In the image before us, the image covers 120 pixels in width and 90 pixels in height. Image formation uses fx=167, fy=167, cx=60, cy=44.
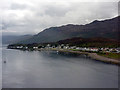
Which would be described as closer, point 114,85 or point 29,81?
point 114,85

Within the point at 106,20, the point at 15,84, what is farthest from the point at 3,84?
the point at 106,20

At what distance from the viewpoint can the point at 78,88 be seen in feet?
56.1

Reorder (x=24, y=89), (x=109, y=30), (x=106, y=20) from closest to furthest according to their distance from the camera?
(x=24, y=89) → (x=109, y=30) → (x=106, y=20)

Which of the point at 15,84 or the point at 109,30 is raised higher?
the point at 109,30

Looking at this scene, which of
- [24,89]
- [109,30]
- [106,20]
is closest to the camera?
[24,89]

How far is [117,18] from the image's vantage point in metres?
151

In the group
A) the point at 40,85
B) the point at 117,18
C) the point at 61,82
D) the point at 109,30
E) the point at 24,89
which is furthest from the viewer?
the point at 117,18

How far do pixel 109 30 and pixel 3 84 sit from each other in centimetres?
13201

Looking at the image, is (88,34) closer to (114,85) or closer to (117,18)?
(117,18)

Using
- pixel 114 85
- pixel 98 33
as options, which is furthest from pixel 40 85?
pixel 98 33

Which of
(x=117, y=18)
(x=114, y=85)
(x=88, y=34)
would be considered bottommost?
(x=114, y=85)

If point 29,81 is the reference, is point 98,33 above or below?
above

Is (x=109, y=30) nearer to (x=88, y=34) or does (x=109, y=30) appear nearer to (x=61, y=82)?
(x=88, y=34)

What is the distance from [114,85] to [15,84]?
425 inches
